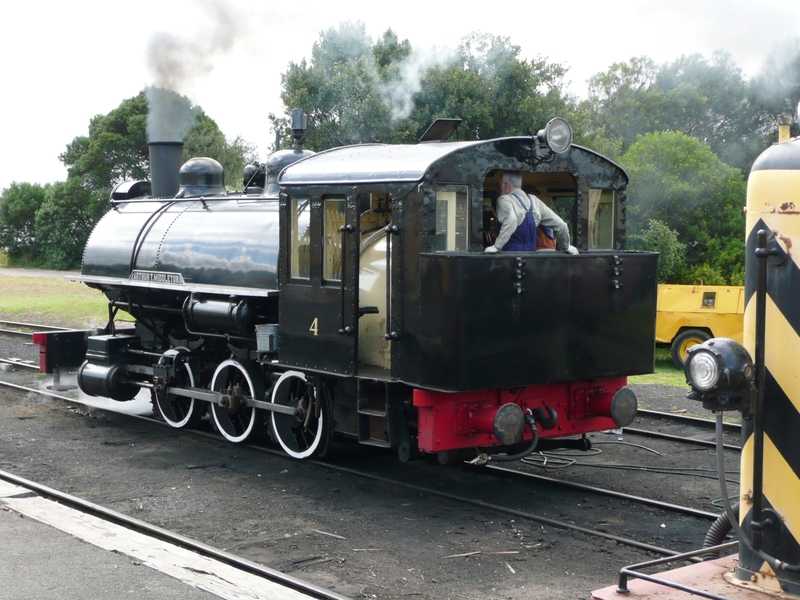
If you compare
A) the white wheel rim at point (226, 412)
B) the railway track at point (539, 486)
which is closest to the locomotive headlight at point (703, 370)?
the railway track at point (539, 486)

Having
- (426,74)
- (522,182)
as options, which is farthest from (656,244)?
(522,182)

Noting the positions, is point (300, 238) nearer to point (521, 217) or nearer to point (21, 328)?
point (521, 217)

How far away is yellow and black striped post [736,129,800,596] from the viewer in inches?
113

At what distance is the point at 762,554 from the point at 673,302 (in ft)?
39.0

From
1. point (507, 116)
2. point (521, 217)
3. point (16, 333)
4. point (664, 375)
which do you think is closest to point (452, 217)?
point (521, 217)

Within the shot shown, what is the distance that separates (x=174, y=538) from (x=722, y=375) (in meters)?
4.08

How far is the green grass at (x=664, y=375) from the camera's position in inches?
515

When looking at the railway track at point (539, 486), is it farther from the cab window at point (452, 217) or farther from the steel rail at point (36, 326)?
the steel rail at point (36, 326)

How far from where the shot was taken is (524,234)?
272 inches

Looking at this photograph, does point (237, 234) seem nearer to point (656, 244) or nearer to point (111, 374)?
point (111, 374)

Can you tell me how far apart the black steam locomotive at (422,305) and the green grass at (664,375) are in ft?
18.2

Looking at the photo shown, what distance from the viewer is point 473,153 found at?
6586 mm

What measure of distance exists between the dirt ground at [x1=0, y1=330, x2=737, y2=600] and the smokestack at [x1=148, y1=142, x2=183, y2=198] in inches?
121

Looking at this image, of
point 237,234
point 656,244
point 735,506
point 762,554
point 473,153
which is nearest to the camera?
point 762,554
